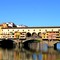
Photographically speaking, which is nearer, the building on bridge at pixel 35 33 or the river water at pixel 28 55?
the river water at pixel 28 55

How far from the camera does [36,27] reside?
7712cm

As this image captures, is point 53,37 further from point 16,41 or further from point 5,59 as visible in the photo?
point 5,59

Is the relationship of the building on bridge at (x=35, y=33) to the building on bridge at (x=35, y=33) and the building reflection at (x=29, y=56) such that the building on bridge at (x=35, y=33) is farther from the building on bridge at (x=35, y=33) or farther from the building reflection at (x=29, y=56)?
the building reflection at (x=29, y=56)

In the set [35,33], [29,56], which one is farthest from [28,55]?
[35,33]

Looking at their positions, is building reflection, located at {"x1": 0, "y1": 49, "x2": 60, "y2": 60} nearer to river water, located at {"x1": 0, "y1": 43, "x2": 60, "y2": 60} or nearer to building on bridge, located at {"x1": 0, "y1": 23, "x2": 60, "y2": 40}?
river water, located at {"x1": 0, "y1": 43, "x2": 60, "y2": 60}

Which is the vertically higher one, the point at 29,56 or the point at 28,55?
the point at 29,56

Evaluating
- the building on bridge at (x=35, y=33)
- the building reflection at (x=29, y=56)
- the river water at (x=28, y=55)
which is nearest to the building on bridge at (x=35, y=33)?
the building on bridge at (x=35, y=33)

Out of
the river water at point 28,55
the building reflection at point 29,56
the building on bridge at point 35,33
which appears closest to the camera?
the building reflection at point 29,56

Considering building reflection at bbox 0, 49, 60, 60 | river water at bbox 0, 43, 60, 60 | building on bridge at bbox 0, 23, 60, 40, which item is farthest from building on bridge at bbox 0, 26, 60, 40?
building reflection at bbox 0, 49, 60, 60

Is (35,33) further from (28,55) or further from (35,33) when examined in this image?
(28,55)

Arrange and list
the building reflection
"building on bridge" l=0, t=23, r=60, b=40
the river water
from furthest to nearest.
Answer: "building on bridge" l=0, t=23, r=60, b=40 → the river water → the building reflection

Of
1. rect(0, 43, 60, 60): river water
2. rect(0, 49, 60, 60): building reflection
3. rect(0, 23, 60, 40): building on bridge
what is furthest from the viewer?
rect(0, 23, 60, 40): building on bridge

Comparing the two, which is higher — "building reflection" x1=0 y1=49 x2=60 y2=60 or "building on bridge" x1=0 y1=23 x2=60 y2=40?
"building on bridge" x1=0 y1=23 x2=60 y2=40

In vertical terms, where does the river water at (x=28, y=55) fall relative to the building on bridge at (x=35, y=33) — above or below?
below
